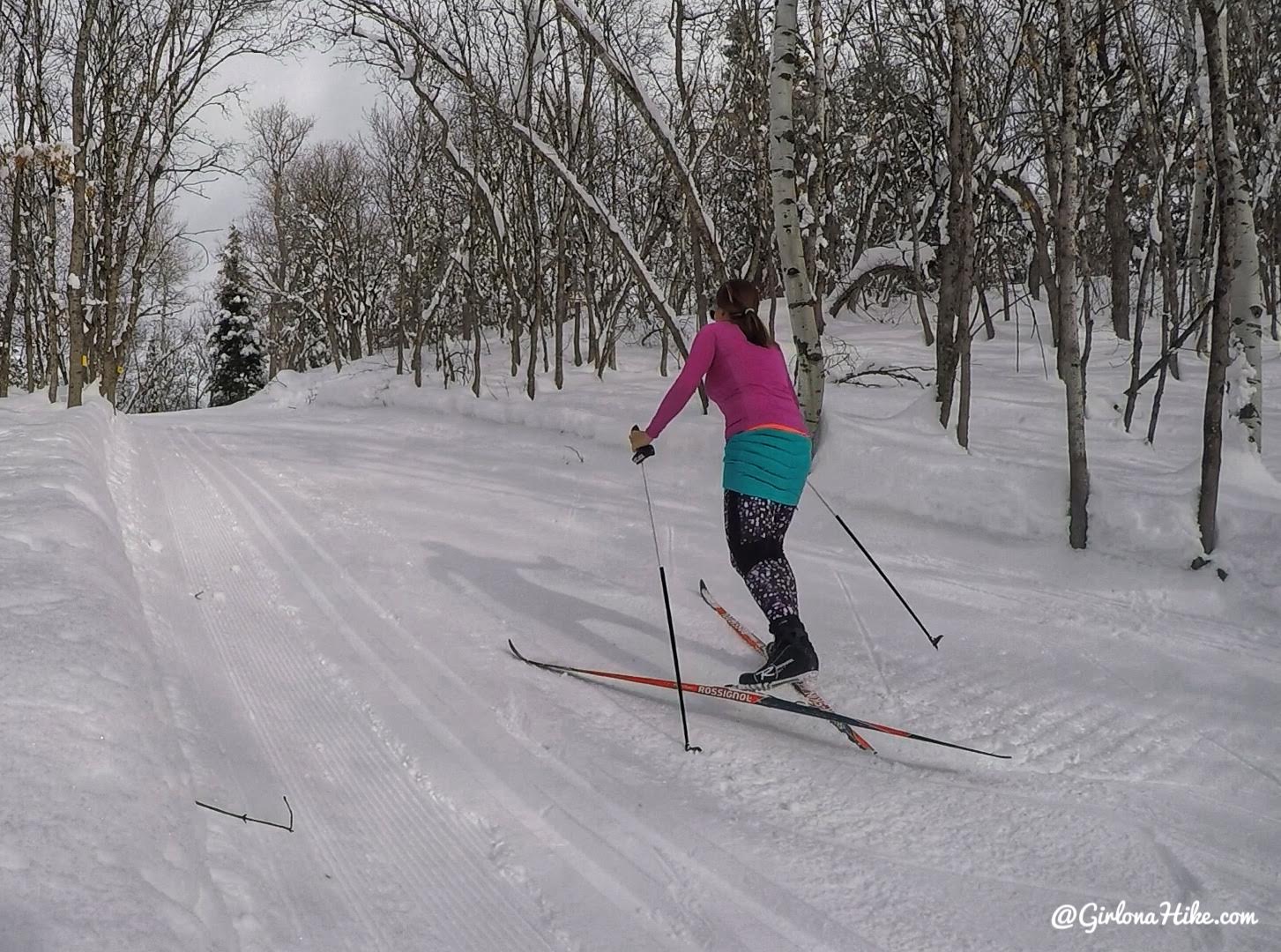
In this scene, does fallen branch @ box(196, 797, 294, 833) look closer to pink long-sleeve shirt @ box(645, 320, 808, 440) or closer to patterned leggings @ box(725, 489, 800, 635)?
patterned leggings @ box(725, 489, 800, 635)

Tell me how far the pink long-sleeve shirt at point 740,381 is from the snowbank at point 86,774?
2.45 m

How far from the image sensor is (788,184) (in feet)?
23.8

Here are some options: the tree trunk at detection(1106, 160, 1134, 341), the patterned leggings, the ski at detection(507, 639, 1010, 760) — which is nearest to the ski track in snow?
the ski at detection(507, 639, 1010, 760)

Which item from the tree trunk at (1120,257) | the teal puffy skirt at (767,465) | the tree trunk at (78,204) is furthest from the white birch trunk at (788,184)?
the tree trunk at (78,204)

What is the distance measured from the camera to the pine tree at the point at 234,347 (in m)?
38.0

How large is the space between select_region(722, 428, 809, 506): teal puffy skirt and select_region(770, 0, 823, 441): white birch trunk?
3588mm

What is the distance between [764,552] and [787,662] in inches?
20.8

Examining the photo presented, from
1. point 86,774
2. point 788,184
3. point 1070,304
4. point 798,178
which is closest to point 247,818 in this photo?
point 86,774

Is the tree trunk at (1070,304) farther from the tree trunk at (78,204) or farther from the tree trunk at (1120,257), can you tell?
the tree trunk at (78,204)

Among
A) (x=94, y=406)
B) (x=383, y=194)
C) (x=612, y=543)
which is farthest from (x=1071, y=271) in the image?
(x=383, y=194)

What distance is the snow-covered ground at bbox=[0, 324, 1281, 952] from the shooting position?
91.5 inches

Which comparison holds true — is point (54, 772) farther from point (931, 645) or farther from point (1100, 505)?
point (1100, 505)

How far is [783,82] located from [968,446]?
→ 3.82 m

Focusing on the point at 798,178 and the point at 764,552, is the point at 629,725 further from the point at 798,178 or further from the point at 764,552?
the point at 798,178
